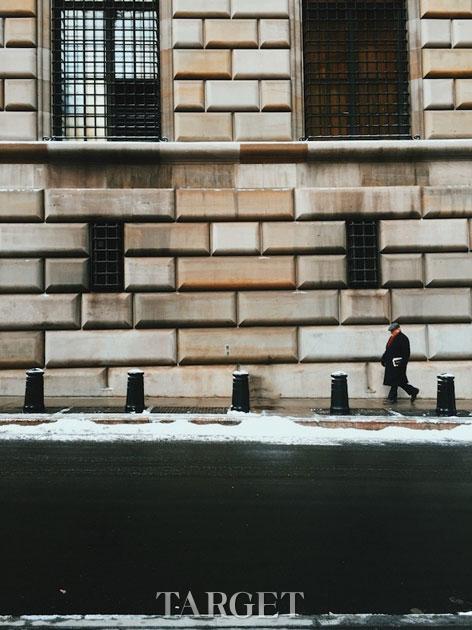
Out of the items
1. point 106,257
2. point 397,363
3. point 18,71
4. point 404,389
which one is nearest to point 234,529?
→ point 397,363

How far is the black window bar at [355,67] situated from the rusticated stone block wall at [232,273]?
137cm

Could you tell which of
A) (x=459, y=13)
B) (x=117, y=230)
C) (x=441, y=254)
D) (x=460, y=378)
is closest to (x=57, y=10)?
(x=117, y=230)

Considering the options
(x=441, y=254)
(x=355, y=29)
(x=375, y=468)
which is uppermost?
(x=355, y=29)

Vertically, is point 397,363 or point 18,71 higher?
point 18,71

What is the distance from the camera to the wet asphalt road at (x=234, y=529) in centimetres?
384

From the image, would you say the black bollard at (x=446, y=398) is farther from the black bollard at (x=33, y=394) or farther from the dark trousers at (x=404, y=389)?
the black bollard at (x=33, y=394)

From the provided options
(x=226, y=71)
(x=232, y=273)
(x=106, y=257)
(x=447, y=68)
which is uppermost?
(x=447, y=68)

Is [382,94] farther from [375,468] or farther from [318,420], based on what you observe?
[375,468]

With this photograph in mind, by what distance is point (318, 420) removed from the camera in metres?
9.95

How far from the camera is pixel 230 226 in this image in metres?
13.0

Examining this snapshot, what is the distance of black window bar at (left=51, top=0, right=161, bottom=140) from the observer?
539 inches

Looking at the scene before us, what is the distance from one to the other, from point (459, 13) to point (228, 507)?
12909 mm

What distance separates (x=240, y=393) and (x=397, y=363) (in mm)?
3529

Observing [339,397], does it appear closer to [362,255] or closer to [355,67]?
[362,255]
